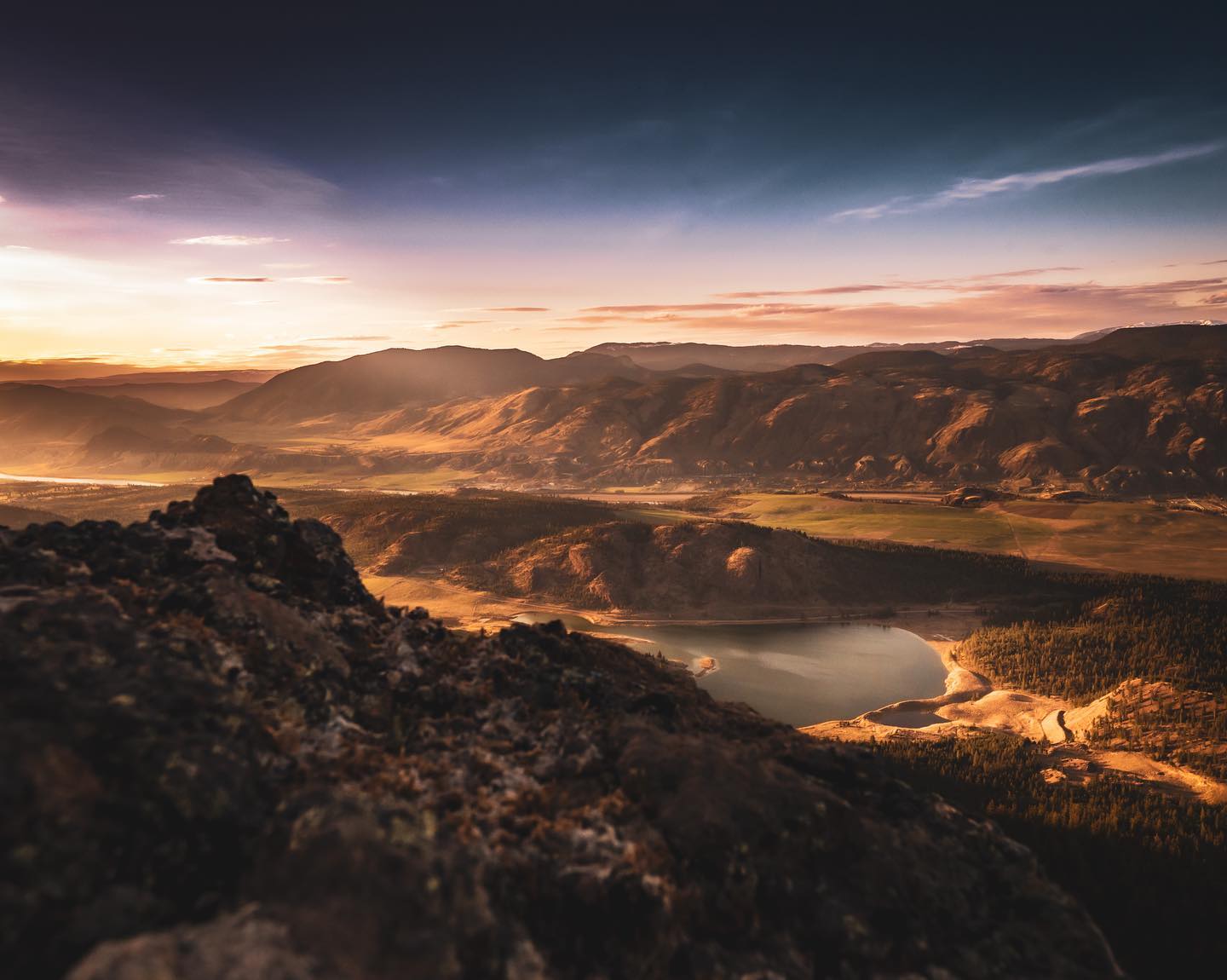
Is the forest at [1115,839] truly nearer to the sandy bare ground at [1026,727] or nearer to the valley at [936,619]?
the valley at [936,619]

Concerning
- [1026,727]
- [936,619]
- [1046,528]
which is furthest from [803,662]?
[1046,528]

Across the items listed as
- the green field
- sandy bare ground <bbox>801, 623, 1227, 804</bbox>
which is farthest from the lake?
the green field

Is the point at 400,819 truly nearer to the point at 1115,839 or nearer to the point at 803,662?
the point at 1115,839

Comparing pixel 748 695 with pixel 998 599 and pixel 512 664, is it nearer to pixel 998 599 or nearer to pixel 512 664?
pixel 512 664

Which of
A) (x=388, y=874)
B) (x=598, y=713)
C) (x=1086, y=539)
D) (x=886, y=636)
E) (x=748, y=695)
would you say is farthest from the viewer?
(x=1086, y=539)

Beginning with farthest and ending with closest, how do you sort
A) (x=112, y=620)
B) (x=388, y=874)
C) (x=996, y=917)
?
(x=996, y=917) < (x=112, y=620) < (x=388, y=874)

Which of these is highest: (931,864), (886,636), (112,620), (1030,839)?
(112,620)

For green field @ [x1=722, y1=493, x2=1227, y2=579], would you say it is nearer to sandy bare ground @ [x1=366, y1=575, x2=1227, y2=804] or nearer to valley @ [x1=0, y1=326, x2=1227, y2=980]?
valley @ [x1=0, y1=326, x2=1227, y2=980]

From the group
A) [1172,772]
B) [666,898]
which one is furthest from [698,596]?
[666,898]
